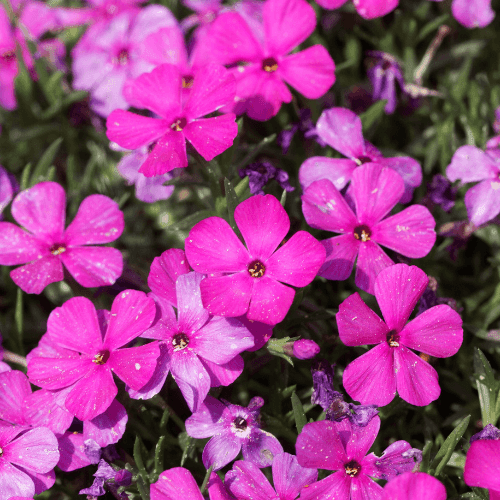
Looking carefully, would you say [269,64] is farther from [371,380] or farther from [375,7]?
[371,380]

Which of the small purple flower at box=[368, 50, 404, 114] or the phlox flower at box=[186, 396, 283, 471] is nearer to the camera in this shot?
the phlox flower at box=[186, 396, 283, 471]

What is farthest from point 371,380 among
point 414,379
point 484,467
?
point 484,467

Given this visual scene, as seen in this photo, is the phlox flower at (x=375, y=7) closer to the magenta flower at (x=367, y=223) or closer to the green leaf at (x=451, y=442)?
the magenta flower at (x=367, y=223)

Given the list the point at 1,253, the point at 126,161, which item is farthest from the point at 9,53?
the point at 1,253

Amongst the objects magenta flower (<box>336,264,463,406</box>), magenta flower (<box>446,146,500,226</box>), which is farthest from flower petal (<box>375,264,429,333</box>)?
magenta flower (<box>446,146,500,226</box>)

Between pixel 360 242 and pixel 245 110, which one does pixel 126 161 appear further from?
pixel 360 242

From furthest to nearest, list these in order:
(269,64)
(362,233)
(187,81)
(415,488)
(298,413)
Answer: (187,81)
(269,64)
(362,233)
(298,413)
(415,488)

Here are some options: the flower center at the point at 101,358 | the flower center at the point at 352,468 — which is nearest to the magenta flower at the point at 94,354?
the flower center at the point at 101,358

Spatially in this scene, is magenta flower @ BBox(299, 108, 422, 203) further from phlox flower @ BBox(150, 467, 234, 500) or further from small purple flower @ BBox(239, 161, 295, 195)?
phlox flower @ BBox(150, 467, 234, 500)

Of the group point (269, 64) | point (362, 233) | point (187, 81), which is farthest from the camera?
point (187, 81)
